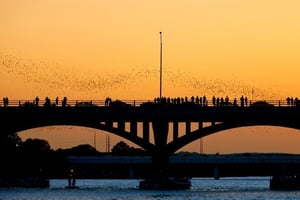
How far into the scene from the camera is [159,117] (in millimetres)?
154375

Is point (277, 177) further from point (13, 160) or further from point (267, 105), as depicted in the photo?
point (13, 160)

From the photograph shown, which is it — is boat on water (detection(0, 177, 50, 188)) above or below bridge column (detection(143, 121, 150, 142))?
below

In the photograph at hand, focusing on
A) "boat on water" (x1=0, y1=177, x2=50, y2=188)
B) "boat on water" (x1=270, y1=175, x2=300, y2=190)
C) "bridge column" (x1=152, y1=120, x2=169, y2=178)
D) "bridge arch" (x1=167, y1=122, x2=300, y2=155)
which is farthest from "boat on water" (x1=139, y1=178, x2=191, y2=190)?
"boat on water" (x1=0, y1=177, x2=50, y2=188)

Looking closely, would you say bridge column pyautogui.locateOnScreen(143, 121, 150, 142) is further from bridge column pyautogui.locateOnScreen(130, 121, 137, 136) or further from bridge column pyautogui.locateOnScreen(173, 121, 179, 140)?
bridge column pyautogui.locateOnScreen(173, 121, 179, 140)

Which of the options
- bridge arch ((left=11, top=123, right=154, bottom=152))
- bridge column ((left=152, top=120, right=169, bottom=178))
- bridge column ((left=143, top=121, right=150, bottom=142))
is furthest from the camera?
bridge column ((left=152, top=120, right=169, bottom=178))

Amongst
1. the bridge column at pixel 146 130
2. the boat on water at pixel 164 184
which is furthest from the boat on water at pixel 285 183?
the bridge column at pixel 146 130

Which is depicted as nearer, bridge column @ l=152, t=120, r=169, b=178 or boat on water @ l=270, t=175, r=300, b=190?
bridge column @ l=152, t=120, r=169, b=178

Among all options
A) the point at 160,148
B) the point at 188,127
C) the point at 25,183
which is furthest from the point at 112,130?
the point at 25,183

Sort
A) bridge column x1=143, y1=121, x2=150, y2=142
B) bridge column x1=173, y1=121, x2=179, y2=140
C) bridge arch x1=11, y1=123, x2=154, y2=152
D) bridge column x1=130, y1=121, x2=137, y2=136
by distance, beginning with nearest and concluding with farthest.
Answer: bridge arch x1=11, y1=123, x2=154, y2=152, bridge column x1=143, y1=121, x2=150, y2=142, bridge column x1=130, y1=121, x2=137, y2=136, bridge column x1=173, y1=121, x2=179, y2=140

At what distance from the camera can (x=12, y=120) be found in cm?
15550

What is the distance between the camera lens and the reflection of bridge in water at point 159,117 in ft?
500

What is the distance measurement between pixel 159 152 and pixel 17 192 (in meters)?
16.8

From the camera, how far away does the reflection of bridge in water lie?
152 m

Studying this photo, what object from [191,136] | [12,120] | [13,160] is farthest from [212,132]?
[13,160]
